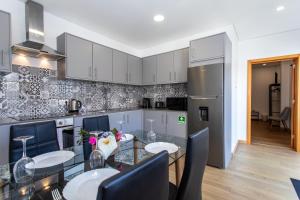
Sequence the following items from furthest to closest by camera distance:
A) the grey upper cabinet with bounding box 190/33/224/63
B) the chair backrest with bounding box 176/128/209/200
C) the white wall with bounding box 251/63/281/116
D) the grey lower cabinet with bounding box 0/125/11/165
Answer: the white wall with bounding box 251/63/281/116 → the grey upper cabinet with bounding box 190/33/224/63 → the grey lower cabinet with bounding box 0/125/11/165 → the chair backrest with bounding box 176/128/209/200

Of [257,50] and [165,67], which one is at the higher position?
[257,50]

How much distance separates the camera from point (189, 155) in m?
0.93

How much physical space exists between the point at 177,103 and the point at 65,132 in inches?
85.9

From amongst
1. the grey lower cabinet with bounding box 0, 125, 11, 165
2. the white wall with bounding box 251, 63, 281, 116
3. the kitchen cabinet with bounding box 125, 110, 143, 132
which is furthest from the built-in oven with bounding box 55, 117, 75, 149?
the white wall with bounding box 251, 63, 281, 116

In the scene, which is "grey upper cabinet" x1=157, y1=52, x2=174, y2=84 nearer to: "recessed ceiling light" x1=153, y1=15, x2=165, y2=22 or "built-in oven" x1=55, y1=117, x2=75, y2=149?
"recessed ceiling light" x1=153, y1=15, x2=165, y2=22

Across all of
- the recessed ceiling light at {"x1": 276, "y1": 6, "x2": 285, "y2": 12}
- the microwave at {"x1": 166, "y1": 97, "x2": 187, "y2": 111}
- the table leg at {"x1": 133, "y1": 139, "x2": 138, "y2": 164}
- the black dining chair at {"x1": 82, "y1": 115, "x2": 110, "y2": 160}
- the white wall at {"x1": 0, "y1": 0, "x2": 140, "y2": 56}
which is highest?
the recessed ceiling light at {"x1": 276, "y1": 6, "x2": 285, "y2": 12}

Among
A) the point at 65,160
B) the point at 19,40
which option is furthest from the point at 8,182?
the point at 19,40

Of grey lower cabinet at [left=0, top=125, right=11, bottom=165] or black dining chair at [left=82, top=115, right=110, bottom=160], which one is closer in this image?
grey lower cabinet at [left=0, top=125, right=11, bottom=165]

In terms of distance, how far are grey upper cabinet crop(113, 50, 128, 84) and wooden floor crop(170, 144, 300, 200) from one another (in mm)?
2070

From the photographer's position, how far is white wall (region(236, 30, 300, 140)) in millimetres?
3205

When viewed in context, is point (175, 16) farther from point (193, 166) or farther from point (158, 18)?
point (193, 166)

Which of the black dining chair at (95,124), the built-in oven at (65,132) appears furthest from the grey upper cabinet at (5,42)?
the black dining chair at (95,124)

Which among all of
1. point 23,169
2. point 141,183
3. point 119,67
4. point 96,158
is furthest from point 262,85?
point 23,169

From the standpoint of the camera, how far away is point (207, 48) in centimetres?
263
